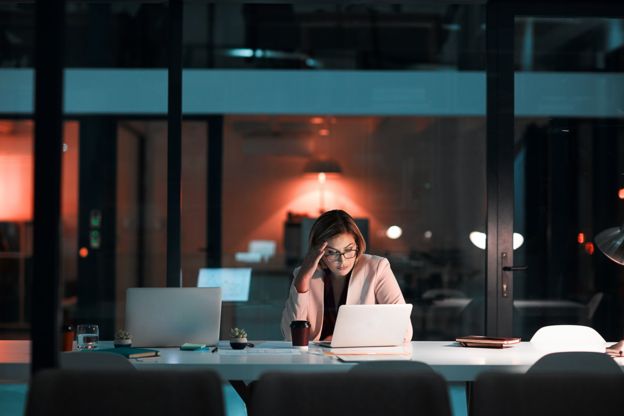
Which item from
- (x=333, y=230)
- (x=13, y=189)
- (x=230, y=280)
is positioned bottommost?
(x=230, y=280)

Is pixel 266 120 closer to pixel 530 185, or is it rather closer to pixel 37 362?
pixel 530 185

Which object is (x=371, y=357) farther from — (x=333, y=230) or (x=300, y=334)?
(x=333, y=230)

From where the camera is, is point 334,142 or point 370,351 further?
point 334,142

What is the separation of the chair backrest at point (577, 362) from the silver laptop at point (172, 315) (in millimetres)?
1582

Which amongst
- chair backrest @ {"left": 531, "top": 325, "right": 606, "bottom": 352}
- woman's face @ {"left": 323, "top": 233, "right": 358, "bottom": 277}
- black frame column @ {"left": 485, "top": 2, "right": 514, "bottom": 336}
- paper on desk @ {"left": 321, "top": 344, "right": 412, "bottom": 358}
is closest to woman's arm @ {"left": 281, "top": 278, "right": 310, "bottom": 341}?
woman's face @ {"left": 323, "top": 233, "right": 358, "bottom": 277}

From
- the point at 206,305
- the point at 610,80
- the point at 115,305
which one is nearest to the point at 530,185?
the point at 610,80

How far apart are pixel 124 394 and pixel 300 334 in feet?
6.95

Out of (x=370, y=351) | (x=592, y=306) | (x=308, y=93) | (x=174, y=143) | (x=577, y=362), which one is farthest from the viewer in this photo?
(x=308, y=93)

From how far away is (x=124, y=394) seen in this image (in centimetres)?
245

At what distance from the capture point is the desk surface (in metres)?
3.94

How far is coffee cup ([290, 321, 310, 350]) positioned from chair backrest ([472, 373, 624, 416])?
2063 millimetres

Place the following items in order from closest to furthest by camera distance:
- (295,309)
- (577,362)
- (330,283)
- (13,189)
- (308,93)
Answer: (577,362), (295,309), (330,283), (308,93), (13,189)

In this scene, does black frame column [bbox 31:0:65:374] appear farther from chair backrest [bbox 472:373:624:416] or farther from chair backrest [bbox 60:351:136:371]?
chair backrest [bbox 472:373:624:416]

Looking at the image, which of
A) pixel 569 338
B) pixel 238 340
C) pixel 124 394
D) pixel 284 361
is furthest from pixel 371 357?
pixel 124 394
